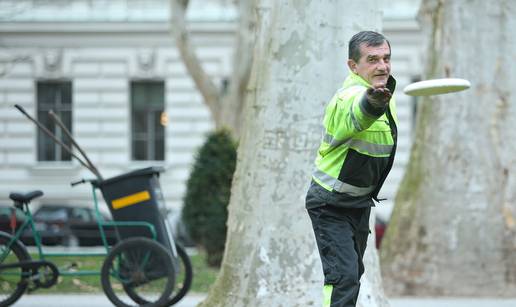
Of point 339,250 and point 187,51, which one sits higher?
point 187,51

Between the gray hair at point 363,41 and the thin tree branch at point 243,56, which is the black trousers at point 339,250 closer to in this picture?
the gray hair at point 363,41

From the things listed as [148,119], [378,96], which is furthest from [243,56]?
[378,96]

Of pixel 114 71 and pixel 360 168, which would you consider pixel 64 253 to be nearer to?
pixel 360 168

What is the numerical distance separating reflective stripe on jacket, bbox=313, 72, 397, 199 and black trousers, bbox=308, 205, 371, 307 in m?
0.14

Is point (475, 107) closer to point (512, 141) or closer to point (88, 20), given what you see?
point (512, 141)

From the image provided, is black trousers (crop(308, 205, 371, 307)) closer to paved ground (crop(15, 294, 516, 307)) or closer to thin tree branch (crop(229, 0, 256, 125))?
paved ground (crop(15, 294, 516, 307))

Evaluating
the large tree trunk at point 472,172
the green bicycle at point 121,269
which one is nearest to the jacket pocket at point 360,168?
the green bicycle at point 121,269

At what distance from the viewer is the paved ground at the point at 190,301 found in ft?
32.8

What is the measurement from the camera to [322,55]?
7.93 meters

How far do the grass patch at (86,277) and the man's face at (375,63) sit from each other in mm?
4602

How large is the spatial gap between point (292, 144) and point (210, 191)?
26.0ft

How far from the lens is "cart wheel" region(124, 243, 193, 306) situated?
30.4 ft

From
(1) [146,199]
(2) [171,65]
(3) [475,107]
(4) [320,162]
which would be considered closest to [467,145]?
(3) [475,107]

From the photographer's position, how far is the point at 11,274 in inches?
362
